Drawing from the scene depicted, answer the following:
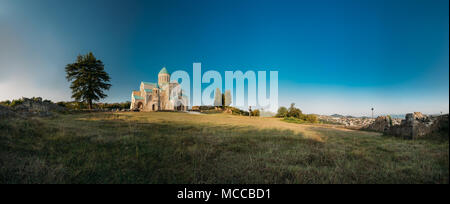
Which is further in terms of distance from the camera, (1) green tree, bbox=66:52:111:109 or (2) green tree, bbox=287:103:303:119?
(2) green tree, bbox=287:103:303:119

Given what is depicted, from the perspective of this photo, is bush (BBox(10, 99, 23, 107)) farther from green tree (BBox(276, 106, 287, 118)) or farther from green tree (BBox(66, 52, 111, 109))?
green tree (BBox(276, 106, 287, 118))

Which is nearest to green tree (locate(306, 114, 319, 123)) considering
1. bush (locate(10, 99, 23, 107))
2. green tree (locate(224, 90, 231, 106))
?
green tree (locate(224, 90, 231, 106))

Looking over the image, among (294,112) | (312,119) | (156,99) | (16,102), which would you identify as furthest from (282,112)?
(16,102)

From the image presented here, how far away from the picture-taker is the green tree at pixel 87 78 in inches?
488

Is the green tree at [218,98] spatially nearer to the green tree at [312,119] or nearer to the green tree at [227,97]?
the green tree at [227,97]

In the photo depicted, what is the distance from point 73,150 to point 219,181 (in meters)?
3.59

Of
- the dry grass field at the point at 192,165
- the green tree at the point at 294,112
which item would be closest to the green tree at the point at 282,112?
the green tree at the point at 294,112

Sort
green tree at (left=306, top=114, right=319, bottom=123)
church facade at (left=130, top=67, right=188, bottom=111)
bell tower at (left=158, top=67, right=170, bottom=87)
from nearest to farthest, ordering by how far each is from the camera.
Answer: green tree at (left=306, top=114, right=319, bottom=123) < church facade at (left=130, top=67, right=188, bottom=111) < bell tower at (left=158, top=67, right=170, bottom=87)

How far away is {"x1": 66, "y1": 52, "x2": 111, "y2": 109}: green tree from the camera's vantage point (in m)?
12.4

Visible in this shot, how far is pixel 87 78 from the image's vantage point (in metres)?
12.9

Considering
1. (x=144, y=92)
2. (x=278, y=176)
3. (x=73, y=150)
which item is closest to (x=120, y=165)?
(x=73, y=150)

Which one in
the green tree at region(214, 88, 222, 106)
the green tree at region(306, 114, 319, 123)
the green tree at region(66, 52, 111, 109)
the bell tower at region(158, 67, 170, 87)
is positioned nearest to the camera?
the green tree at region(66, 52, 111, 109)
